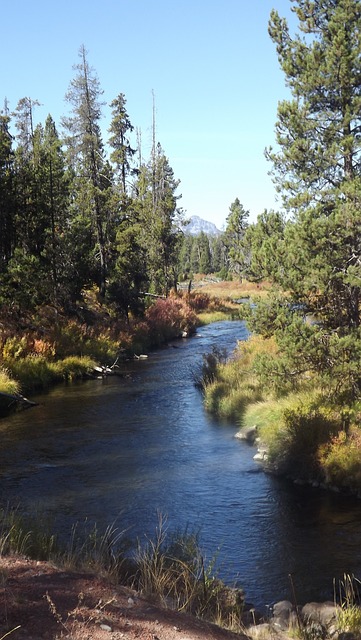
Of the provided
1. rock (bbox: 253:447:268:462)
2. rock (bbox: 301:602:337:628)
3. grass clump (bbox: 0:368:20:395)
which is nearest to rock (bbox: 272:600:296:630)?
rock (bbox: 301:602:337:628)

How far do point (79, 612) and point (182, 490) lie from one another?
249 inches

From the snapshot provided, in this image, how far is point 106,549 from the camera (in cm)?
811

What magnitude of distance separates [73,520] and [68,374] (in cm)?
1326

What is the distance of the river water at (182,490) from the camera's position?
8.39 m

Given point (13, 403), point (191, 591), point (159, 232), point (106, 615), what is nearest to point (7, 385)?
point (13, 403)

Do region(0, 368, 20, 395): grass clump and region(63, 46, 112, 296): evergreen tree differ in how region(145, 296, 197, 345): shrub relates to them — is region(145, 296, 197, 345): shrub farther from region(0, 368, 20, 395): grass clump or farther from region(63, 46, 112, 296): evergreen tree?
region(0, 368, 20, 395): grass clump

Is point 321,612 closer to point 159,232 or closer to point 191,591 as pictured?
point 191,591

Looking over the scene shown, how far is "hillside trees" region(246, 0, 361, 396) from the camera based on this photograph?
1073cm

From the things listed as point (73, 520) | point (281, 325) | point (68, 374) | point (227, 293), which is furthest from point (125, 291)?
point (227, 293)

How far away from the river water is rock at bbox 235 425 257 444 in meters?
0.25

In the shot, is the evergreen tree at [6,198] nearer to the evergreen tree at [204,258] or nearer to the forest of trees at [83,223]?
the forest of trees at [83,223]

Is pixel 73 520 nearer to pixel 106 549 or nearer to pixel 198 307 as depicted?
pixel 106 549

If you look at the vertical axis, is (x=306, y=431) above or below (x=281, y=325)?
below

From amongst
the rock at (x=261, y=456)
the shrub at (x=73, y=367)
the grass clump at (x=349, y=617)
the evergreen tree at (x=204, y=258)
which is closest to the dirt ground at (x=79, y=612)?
the grass clump at (x=349, y=617)
